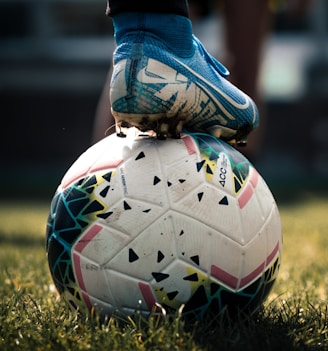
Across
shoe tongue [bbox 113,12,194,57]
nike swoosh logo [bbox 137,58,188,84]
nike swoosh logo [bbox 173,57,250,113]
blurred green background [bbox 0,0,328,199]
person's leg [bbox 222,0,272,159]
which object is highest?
shoe tongue [bbox 113,12,194,57]

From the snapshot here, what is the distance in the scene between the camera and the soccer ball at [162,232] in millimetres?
2162

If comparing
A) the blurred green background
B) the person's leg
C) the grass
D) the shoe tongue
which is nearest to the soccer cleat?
the shoe tongue

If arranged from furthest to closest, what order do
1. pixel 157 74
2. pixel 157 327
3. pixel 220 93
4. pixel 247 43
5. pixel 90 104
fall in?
pixel 90 104 → pixel 247 43 → pixel 220 93 → pixel 157 74 → pixel 157 327

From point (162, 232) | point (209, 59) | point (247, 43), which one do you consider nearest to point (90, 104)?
point (247, 43)

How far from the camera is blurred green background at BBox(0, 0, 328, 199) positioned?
17938mm

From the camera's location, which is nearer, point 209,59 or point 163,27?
point 163,27

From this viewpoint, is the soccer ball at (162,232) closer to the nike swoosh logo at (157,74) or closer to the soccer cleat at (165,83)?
the soccer cleat at (165,83)

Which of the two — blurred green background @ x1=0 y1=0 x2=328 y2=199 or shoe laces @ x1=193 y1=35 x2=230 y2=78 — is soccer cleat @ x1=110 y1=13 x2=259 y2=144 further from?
blurred green background @ x1=0 y1=0 x2=328 y2=199

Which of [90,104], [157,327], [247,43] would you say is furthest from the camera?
[90,104]

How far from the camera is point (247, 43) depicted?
16.8ft

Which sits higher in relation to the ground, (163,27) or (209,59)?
(163,27)

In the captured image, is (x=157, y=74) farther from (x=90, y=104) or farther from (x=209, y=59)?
(x=90, y=104)

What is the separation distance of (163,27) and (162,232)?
24.9 inches

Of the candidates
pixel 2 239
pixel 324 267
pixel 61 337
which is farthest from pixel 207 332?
pixel 2 239
